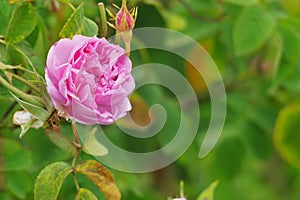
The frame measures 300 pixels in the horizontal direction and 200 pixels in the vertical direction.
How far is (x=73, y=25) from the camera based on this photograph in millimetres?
719

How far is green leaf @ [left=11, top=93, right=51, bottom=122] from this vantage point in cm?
68

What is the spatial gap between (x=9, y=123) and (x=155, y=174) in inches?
26.4

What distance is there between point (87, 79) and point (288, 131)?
0.59 metres

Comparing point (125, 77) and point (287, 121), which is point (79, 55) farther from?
point (287, 121)

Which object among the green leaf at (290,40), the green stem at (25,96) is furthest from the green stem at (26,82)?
the green leaf at (290,40)

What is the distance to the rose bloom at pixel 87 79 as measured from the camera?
2.20ft

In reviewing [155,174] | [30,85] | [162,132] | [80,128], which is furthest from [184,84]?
[30,85]

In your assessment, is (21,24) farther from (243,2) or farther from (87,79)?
(243,2)

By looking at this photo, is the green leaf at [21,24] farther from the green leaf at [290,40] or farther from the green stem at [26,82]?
the green leaf at [290,40]

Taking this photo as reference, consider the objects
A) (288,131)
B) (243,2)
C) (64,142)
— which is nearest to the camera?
(64,142)

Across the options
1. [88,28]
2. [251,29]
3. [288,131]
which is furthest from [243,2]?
[88,28]

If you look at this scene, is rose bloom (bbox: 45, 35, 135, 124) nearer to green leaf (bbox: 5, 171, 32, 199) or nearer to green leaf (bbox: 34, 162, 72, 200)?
green leaf (bbox: 34, 162, 72, 200)

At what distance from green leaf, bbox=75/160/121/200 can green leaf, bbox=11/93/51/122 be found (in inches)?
3.2

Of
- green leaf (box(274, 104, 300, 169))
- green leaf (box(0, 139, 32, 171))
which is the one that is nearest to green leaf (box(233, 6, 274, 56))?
green leaf (box(274, 104, 300, 169))
